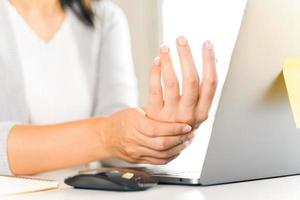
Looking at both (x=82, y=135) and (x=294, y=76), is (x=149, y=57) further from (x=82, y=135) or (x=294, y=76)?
(x=294, y=76)

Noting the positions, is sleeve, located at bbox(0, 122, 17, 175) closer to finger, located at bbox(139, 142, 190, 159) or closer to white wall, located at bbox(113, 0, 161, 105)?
finger, located at bbox(139, 142, 190, 159)

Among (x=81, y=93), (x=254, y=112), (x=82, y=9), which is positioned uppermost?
(x=82, y=9)

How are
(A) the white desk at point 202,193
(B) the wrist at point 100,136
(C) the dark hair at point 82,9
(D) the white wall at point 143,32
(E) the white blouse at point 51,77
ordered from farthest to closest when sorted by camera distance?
(D) the white wall at point 143,32 < (C) the dark hair at point 82,9 < (E) the white blouse at point 51,77 < (B) the wrist at point 100,136 < (A) the white desk at point 202,193

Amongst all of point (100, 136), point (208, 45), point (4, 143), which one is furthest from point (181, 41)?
point (4, 143)

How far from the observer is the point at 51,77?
1.54 meters

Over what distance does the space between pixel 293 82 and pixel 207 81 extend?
0.11 metres

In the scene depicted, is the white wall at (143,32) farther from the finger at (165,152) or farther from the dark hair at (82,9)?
the finger at (165,152)

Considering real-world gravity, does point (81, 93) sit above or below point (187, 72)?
below

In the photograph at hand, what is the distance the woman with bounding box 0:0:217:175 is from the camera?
0.75 m

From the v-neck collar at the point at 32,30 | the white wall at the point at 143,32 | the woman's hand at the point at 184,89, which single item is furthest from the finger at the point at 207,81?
the white wall at the point at 143,32

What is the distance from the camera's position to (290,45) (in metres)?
0.72

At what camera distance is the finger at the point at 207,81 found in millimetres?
702

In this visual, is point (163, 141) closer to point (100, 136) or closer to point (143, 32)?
point (100, 136)

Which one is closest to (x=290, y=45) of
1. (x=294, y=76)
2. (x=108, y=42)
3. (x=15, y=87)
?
(x=294, y=76)
